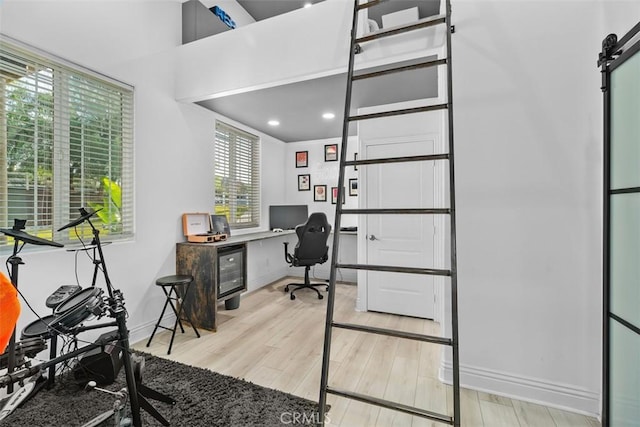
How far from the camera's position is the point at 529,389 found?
5.84 feet

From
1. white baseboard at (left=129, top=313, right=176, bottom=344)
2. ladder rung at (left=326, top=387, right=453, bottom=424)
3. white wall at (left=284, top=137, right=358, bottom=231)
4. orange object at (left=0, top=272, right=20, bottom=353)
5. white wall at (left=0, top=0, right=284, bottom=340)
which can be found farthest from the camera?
white wall at (left=284, top=137, right=358, bottom=231)

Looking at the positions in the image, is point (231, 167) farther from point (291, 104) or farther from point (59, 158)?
point (59, 158)

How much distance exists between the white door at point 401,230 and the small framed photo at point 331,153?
1.58 m

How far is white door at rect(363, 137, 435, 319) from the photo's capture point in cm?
310

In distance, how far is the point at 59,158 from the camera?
2199 mm

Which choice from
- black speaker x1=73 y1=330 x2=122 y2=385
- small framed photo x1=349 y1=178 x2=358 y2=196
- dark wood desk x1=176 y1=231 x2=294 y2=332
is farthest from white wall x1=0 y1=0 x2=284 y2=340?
small framed photo x1=349 y1=178 x2=358 y2=196

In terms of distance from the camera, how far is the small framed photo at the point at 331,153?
191 inches

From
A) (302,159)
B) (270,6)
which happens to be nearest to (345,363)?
(302,159)

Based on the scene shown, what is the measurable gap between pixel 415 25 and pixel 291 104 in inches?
69.5

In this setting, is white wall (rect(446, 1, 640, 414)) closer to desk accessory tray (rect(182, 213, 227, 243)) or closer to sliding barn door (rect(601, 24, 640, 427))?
sliding barn door (rect(601, 24, 640, 427))

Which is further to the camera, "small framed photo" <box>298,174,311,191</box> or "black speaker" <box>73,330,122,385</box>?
"small framed photo" <box>298,174,311,191</box>

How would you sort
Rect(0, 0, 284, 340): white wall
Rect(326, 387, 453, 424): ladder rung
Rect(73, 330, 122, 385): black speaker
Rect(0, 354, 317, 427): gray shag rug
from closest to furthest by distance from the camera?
Rect(326, 387, 453, 424): ladder rung < Rect(0, 354, 317, 427): gray shag rug < Rect(73, 330, 122, 385): black speaker < Rect(0, 0, 284, 340): white wall

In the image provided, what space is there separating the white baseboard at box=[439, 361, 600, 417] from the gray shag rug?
101 cm

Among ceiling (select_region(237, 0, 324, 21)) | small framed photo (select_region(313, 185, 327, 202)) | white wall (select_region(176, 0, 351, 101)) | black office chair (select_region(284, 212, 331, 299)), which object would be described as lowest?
black office chair (select_region(284, 212, 331, 299))
